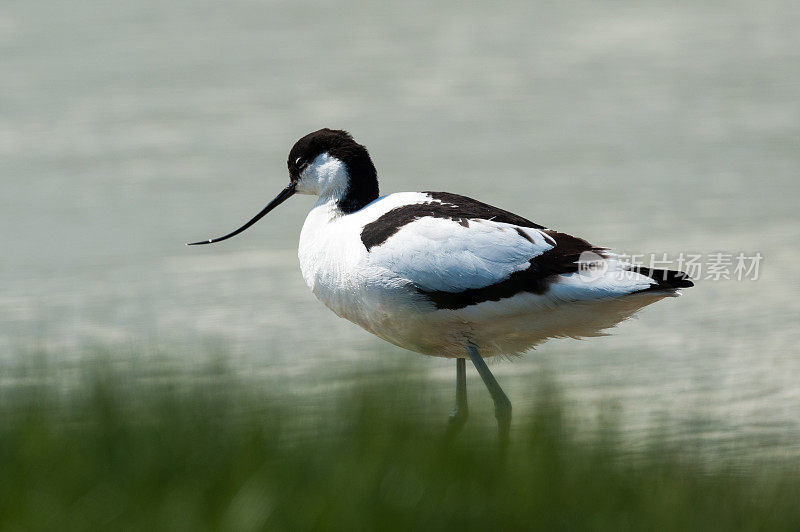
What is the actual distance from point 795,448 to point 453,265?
6.68 ft

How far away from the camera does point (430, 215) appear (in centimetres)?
752

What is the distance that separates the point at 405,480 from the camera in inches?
223

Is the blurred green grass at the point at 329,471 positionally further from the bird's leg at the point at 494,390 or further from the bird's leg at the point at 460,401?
the bird's leg at the point at 494,390

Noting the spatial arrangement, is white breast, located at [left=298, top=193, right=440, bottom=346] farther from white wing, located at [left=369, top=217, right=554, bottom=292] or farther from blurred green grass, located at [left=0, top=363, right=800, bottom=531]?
blurred green grass, located at [left=0, top=363, right=800, bottom=531]

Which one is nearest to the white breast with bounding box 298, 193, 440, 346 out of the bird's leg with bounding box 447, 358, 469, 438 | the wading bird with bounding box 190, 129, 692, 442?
the wading bird with bounding box 190, 129, 692, 442

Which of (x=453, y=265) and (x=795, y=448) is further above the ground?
(x=453, y=265)

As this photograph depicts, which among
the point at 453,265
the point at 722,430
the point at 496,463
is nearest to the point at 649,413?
the point at 722,430

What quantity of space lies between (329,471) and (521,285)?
1.89 meters

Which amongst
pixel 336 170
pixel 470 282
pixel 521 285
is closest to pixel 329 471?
pixel 470 282

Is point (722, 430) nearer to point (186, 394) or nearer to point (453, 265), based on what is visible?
point (453, 265)

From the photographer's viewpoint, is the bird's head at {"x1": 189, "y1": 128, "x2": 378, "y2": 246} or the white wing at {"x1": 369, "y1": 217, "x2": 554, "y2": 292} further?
the bird's head at {"x1": 189, "y1": 128, "x2": 378, "y2": 246}

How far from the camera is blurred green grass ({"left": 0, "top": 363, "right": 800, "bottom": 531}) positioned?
17.9ft

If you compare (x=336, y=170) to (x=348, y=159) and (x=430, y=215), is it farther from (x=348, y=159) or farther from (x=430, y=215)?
(x=430, y=215)

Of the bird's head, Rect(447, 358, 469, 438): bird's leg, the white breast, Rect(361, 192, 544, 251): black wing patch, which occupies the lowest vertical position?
Rect(447, 358, 469, 438): bird's leg
